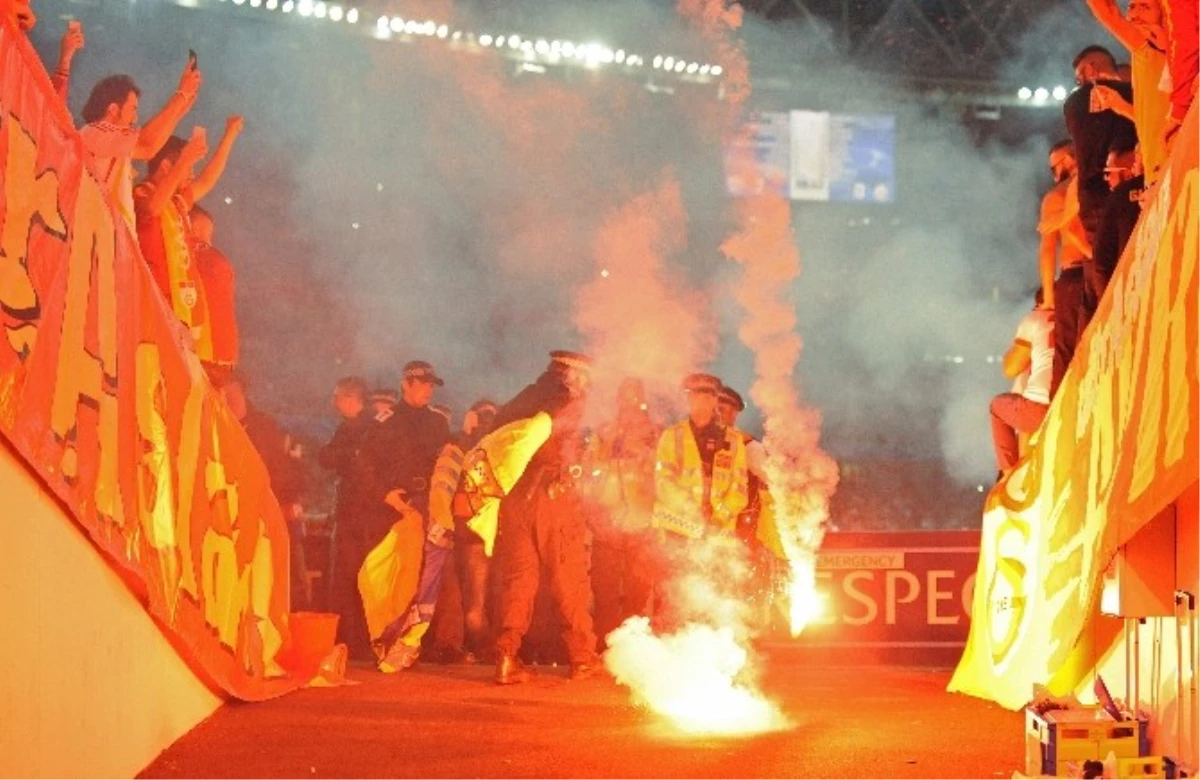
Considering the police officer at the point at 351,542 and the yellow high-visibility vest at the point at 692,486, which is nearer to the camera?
the yellow high-visibility vest at the point at 692,486

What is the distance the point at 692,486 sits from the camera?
10.3 metres

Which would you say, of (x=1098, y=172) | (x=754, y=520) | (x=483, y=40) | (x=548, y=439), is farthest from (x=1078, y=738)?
(x=483, y=40)

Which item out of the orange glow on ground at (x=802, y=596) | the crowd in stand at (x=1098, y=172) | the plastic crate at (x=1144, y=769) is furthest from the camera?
the orange glow on ground at (x=802, y=596)

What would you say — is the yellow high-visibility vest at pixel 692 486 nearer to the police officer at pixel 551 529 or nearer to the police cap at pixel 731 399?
the police cap at pixel 731 399

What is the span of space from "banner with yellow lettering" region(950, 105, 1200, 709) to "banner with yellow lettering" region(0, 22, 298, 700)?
12.3 ft

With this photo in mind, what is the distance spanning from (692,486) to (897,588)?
218 centimetres

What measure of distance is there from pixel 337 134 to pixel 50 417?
12.4 metres

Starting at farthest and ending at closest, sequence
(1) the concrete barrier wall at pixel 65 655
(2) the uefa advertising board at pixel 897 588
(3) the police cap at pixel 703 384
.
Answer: (2) the uefa advertising board at pixel 897 588 < (3) the police cap at pixel 703 384 < (1) the concrete barrier wall at pixel 65 655

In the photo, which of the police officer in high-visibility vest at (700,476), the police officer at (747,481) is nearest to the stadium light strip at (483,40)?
the police officer at (747,481)

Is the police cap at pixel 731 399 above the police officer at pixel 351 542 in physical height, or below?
above

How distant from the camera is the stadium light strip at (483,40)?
600 inches

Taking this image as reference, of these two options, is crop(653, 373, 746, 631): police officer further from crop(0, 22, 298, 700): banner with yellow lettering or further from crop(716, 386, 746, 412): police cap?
crop(0, 22, 298, 700): banner with yellow lettering

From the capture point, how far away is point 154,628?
6.38 meters

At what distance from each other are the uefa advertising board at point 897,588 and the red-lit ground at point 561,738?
6.23 ft
